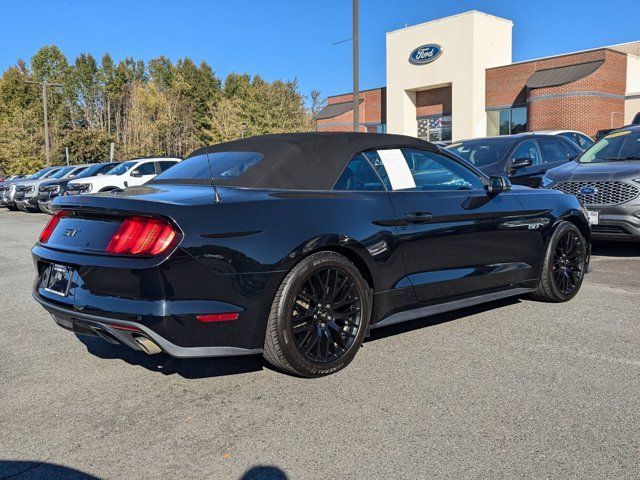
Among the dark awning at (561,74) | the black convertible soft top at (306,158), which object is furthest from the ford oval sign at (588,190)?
the dark awning at (561,74)

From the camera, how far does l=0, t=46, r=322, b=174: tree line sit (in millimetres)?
39844

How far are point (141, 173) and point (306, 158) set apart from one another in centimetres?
1426

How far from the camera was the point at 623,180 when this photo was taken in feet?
24.8

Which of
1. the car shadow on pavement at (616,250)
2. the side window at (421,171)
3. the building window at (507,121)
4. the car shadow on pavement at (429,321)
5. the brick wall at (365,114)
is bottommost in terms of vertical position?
the car shadow on pavement at (429,321)

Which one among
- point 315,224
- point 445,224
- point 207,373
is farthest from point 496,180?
point 207,373

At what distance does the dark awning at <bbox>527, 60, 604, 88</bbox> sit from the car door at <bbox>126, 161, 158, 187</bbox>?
68.4 feet

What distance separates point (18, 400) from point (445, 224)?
3020mm

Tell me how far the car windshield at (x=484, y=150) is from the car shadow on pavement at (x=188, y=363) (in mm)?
6652

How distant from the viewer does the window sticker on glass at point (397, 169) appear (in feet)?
14.4

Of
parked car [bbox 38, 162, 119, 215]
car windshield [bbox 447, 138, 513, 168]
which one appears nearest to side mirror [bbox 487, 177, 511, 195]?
car windshield [bbox 447, 138, 513, 168]

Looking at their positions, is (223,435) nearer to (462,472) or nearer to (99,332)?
(99,332)

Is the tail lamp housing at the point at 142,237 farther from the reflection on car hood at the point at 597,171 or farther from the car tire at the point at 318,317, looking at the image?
the reflection on car hood at the point at 597,171

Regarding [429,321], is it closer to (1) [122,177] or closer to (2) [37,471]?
(2) [37,471]

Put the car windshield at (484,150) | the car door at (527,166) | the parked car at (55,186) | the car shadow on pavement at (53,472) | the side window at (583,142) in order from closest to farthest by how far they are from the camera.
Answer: the car shadow on pavement at (53,472) < the car door at (527,166) < the car windshield at (484,150) < the side window at (583,142) < the parked car at (55,186)
